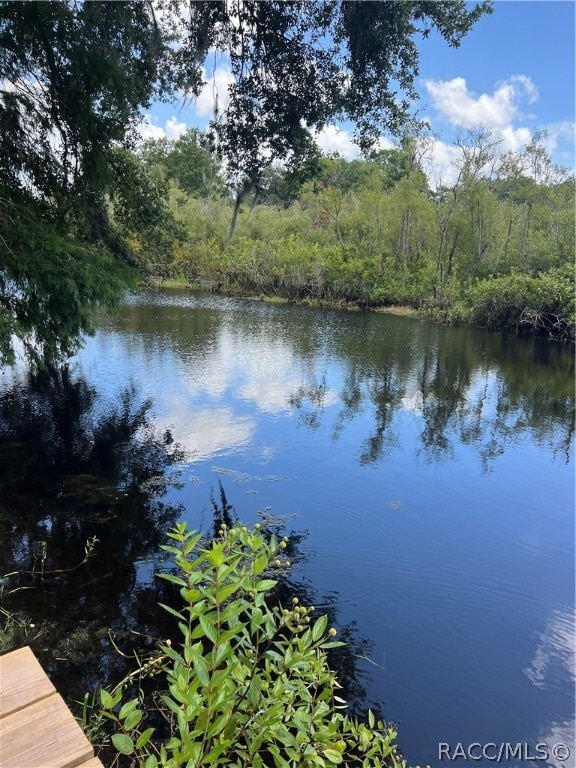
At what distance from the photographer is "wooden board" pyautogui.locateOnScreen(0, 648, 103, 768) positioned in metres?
1.25

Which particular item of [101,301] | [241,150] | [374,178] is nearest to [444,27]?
[241,150]

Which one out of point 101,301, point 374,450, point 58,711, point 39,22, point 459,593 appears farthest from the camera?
point 374,450

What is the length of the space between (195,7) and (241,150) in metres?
1.60

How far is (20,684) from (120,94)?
6459 mm

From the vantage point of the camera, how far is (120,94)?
238 inches

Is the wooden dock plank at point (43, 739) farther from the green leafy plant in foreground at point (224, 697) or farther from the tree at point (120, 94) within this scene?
→ the tree at point (120, 94)

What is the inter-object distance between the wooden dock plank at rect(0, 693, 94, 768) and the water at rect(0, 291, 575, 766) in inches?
73.7

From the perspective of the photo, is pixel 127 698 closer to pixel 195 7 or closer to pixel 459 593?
pixel 459 593

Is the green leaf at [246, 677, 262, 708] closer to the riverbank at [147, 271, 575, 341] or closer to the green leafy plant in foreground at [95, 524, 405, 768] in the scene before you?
the green leafy plant in foreground at [95, 524, 405, 768]

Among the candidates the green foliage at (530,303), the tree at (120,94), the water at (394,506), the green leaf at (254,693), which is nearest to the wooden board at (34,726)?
the green leaf at (254,693)

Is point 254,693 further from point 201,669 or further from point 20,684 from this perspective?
point 20,684

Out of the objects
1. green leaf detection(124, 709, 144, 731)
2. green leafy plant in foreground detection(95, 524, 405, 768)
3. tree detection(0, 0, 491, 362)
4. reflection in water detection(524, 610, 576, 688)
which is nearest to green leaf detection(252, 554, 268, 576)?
green leafy plant in foreground detection(95, 524, 405, 768)

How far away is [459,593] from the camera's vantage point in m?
4.24

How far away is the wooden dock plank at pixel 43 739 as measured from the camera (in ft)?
4.08
